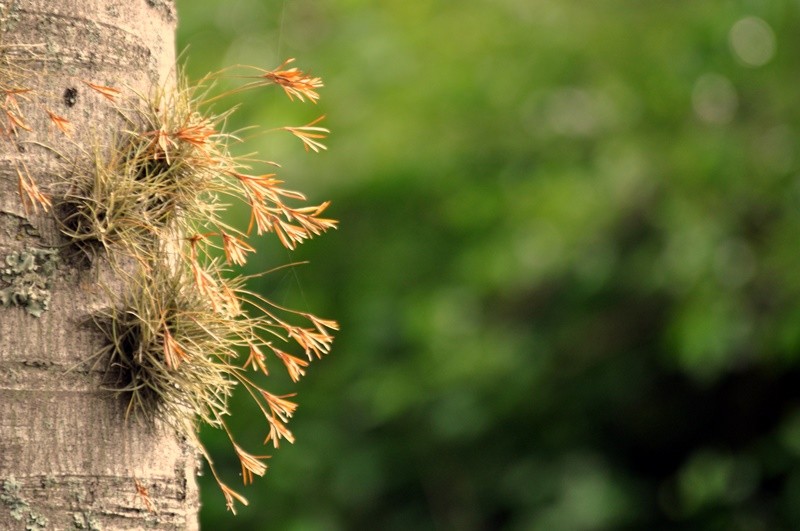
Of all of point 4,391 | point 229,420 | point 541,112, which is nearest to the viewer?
point 4,391

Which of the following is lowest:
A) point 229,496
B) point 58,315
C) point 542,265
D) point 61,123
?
point 229,496

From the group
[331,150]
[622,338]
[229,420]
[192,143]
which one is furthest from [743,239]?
[192,143]

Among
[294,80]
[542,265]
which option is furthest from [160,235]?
[542,265]

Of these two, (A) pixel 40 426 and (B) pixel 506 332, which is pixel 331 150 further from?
(A) pixel 40 426

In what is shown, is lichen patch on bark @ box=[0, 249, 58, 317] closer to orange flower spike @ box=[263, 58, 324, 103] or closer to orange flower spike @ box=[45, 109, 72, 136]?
orange flower spike @ box=[45, 109, 72, 136]

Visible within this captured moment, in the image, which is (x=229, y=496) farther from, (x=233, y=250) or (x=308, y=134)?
(x=308, y=134)

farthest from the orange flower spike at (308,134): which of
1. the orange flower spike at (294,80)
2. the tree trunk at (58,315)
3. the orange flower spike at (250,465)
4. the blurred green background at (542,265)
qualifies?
the blurred green background at (542,265)

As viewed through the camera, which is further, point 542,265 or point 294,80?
point 542,265
